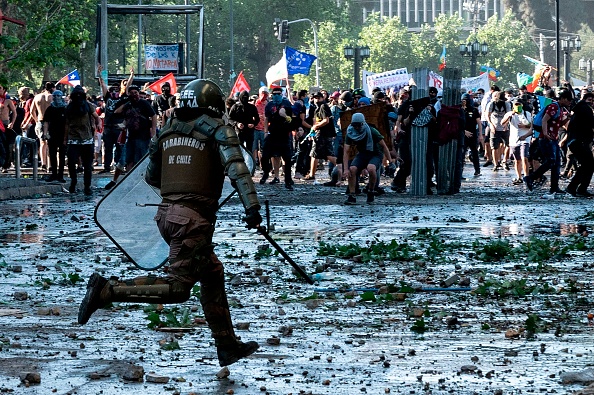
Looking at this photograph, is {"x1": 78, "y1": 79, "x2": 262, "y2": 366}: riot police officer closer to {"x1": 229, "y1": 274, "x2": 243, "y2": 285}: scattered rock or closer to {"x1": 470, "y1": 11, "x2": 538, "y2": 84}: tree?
{"x1": 229, "y1": 274, "x2": 243, "y2": 285}: scattered rock

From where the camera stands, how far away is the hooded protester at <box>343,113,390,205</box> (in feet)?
65.5

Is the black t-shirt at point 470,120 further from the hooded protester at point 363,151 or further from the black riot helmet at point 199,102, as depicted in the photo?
the black riot helmet at point 199,102

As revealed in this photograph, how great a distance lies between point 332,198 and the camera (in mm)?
21625

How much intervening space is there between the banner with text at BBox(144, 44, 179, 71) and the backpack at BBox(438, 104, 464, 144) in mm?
19176

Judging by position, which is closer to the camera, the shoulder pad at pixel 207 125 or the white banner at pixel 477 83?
the shoulder pad at pixel 207 125

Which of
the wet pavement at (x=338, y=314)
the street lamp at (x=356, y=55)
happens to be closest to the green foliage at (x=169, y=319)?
the wet pavement at (x=338, y=314)

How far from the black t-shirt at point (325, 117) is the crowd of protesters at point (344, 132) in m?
0.02

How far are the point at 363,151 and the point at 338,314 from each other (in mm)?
11018

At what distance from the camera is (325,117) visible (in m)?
25.3

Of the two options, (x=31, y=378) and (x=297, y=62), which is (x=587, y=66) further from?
(x=31, y=378)

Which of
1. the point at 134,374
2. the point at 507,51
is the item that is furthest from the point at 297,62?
the point at 507,51

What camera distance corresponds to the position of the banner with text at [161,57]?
40188 millimetres

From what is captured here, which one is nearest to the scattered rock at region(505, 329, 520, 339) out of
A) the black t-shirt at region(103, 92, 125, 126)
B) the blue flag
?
the black t-shirt at region(103, 92, 125, 126)

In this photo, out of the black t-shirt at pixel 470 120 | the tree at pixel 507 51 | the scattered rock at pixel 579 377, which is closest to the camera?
the scattered rock at pixel 579 377
